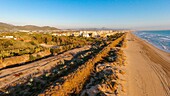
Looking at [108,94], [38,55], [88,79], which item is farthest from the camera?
[38,55]

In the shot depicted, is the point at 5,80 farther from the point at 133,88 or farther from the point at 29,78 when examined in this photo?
the point at 133,88

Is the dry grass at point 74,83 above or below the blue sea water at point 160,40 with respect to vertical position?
above

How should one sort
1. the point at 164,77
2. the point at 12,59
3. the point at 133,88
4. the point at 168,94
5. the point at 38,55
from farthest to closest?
the point at 38,55 → the point at 12,59 → the point at 164,77 → the point at 133,88 → the point at 168,94

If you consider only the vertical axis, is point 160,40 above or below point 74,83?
below

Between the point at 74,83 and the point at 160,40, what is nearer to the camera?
the point at 74,83

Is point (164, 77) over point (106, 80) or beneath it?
beneath

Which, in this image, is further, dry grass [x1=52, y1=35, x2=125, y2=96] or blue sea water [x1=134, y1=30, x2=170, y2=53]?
blue sea water [x1=134, y1=30, x2=170, y2=53]

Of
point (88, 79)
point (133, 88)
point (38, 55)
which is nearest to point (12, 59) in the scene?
point (38, 55)

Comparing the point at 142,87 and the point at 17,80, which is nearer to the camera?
the point at 142,87

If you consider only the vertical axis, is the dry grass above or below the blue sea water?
above

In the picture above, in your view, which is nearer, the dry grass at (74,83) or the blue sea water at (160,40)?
the dry grass at (74,83)
